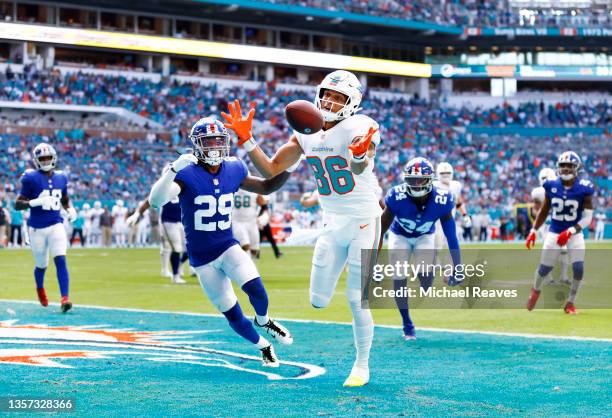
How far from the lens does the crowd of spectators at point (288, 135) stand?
3919cm

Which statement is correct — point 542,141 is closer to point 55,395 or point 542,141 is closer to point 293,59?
point 293,59

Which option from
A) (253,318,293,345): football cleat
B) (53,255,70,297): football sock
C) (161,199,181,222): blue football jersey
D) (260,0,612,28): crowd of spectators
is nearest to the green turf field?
(161,199,181,222): blue football jersey

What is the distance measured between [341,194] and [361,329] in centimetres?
104

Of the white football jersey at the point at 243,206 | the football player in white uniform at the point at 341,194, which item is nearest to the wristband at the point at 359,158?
the football player in white uniform at the point at 341,194

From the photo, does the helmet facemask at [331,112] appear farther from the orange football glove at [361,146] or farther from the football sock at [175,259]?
the football sock at [175,259]

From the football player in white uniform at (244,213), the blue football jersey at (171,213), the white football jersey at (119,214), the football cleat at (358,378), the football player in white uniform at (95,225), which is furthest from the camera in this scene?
the football player in white uniform at (95,225)

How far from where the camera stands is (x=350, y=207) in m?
7.23

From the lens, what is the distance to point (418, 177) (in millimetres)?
9945

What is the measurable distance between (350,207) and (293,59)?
50.7 meters

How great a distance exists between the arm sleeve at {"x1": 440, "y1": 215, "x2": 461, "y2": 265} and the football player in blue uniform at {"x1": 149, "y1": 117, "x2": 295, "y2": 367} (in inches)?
105

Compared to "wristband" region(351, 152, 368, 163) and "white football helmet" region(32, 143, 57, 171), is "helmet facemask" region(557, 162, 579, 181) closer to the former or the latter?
"wristband" region(351, 152, 368, 163)

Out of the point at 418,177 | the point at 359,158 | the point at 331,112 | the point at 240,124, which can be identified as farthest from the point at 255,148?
the point at 418,177

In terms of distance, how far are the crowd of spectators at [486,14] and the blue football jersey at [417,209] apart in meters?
49.6

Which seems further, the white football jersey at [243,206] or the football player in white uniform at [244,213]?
the white football jersey at [243,206]
